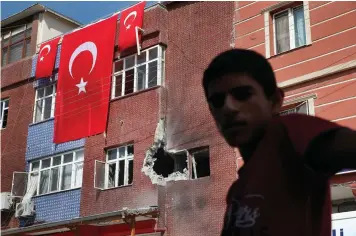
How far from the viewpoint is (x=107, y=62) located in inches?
731

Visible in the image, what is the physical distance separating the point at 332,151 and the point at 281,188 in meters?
0.17

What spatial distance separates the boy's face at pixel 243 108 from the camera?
4.67 ft

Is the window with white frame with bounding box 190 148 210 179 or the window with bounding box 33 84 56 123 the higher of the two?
the window with bounding box 33 84 56 123

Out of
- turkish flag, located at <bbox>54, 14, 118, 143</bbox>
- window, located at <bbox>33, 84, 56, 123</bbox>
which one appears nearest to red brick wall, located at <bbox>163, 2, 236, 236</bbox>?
turkish flag, located at <bbox>54, 14, 118, 143</bbox>

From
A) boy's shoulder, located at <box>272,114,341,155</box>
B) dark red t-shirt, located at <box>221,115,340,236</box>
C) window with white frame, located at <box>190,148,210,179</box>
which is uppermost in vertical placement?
window with white frame, located at <box>190,148,210,179</box>

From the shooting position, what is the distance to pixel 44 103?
2069 cm

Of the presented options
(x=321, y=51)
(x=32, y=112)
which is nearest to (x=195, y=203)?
(x=321, y=51)

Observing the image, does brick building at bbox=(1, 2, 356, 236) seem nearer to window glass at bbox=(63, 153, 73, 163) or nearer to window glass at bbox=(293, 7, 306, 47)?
window glass at bbox=(63, 153, 73, 163)

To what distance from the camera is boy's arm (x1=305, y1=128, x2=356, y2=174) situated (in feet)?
3.88

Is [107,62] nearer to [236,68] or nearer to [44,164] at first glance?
[44,164]

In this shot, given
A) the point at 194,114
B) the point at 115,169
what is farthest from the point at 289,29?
the point at 115,169

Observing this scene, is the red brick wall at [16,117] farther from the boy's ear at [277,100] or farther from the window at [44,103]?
the boy's ear at [277,100]

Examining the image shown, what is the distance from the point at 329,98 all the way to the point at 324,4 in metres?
2.63

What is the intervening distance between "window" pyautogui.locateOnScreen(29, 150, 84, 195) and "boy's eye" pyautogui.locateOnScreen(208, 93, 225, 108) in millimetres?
16983
